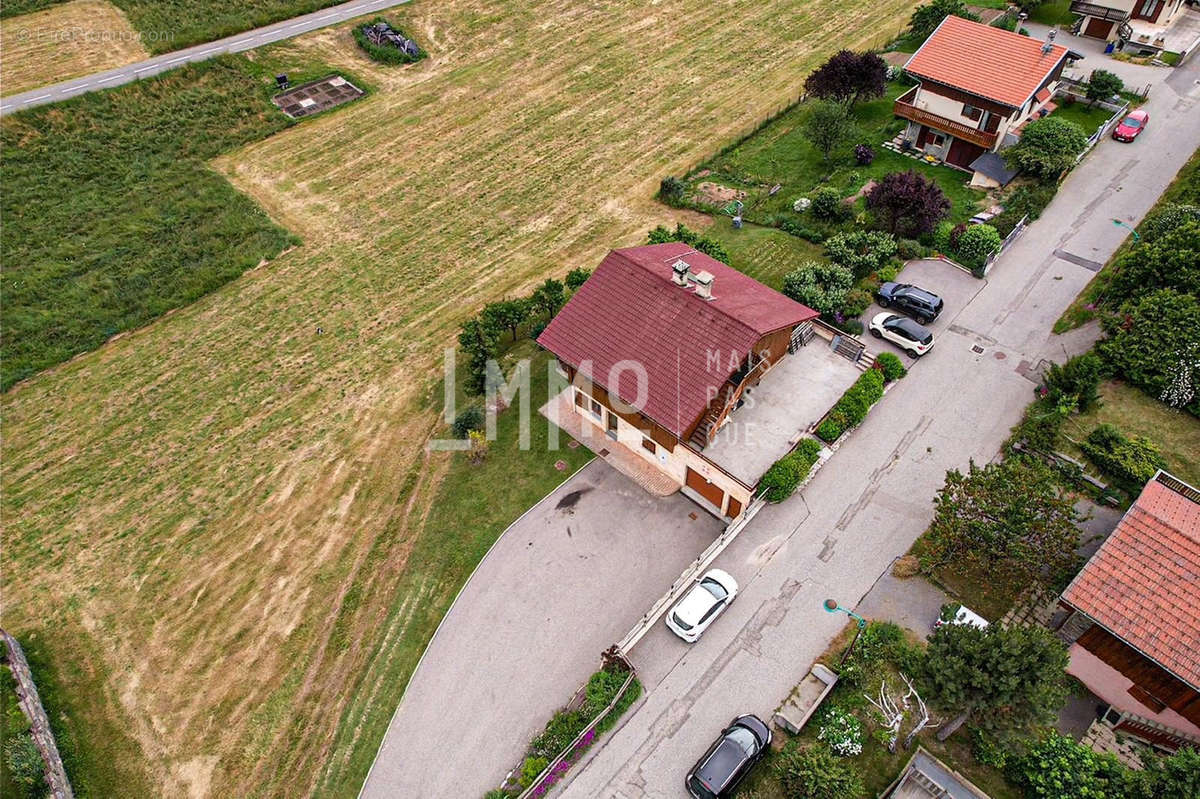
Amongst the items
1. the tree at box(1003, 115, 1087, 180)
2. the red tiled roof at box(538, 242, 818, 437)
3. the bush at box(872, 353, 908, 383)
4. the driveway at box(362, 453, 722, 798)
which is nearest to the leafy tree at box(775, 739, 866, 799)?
the driveway at box(362, 453, 722, 798)

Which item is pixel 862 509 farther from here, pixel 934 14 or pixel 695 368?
pixel 934 14

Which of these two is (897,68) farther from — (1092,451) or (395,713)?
(395,713)

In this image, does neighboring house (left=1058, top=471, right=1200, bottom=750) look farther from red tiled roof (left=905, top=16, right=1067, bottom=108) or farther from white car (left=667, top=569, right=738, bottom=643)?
red tiled roof (left=905, top=16, right=1067, bottom=108)

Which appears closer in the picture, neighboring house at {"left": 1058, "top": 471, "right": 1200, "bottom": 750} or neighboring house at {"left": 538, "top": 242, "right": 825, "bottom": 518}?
neighboring house at {"left": 1058, "top": 471, "right": 1200, "bottom": 750}

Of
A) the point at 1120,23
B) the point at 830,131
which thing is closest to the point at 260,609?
the point at 830,131

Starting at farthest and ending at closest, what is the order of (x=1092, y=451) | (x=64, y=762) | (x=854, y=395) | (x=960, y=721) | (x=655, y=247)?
(x=655, y=247) < (x=854, y=395) < (x=1092, y=451) < (x=64, y=762) < (x=960, y=721)

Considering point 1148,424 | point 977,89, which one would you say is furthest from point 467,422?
point 977,89

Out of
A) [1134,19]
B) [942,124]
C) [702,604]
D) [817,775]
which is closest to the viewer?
[817,775]
